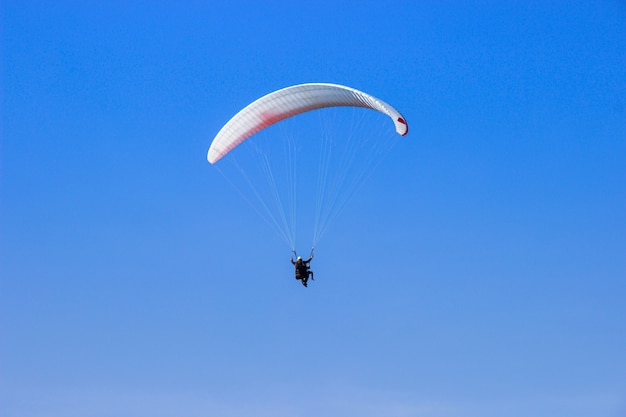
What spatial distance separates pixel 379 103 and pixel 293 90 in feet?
11.0

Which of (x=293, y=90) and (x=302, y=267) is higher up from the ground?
(x=293, y=90)

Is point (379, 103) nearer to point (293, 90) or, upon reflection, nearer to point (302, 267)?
point (293, 90)

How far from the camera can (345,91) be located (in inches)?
1913

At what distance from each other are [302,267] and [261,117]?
5593 millimetres

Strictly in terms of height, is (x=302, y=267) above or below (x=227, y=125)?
below

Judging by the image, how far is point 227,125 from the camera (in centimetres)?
5141

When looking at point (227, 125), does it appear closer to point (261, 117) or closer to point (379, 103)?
point (261, 117)

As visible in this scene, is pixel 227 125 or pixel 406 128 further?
pixel 227 125

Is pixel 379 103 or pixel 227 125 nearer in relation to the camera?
pixel 379 103

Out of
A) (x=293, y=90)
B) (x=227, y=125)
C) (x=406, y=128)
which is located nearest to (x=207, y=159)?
(x=227, y=125)

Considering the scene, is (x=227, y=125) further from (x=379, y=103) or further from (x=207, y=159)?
(x=379, y=103)

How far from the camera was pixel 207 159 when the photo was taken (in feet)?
172

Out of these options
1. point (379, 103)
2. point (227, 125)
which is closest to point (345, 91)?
point (379, 103)

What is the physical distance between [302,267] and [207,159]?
5.73 meters
